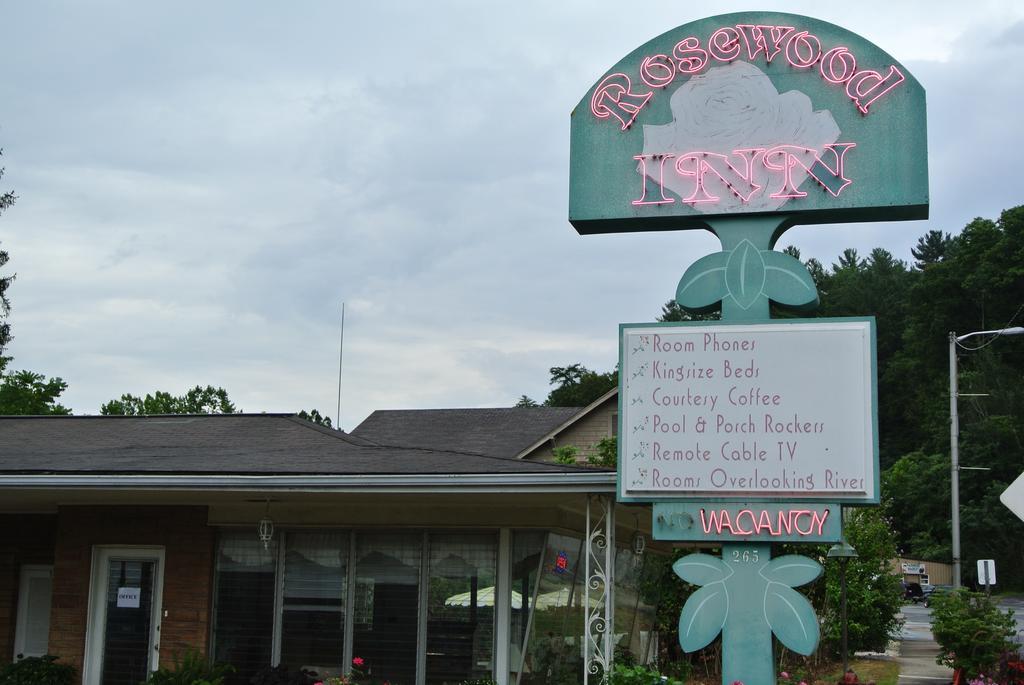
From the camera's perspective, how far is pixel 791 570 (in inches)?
407

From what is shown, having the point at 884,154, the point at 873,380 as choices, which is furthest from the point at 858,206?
the point at 873,380

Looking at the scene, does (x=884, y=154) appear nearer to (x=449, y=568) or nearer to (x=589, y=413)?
(x=449, y=568)

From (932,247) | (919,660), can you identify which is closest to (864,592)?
(919,660)

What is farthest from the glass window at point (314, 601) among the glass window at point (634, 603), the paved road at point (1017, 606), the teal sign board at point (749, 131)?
the paved road at point (1017, 606)

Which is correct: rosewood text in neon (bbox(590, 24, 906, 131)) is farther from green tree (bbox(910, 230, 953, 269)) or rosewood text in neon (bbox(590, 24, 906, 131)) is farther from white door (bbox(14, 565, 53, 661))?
green tree (bbox(910, 230, 953, 269))

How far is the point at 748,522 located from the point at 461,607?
405 centimetres

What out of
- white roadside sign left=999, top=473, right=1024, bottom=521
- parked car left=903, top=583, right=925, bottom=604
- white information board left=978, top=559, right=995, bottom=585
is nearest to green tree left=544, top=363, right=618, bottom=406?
parked car left=903, top=583, right=925, bottom=604

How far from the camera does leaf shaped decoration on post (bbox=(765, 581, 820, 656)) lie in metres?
10.2

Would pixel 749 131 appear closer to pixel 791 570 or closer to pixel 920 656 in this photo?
pixel 791 570

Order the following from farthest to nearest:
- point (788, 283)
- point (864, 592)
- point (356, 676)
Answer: point (864, 592)
point (356, 676)
point (788, 283)

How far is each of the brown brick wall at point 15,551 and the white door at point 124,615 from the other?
1406 mm

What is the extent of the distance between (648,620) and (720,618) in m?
6.04

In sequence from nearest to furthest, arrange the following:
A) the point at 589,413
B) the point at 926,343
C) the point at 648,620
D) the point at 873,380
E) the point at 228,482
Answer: the point at 873,380, the point at 228,482, the point at 648,620, the point at 589,413, the point at 926,343

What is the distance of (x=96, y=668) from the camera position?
13938mm
